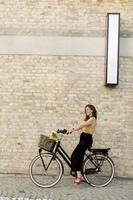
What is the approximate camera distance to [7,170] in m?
12.2

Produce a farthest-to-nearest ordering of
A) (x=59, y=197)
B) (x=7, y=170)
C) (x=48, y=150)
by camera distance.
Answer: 1. (x=7, y=170)
2. (x=48, y=150)
3. (x=59, y=197)

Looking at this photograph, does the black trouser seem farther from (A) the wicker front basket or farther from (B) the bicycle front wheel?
(A) the wicker front basket

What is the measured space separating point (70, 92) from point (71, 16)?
1.68m

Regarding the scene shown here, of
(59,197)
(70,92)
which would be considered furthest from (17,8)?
(59,197)

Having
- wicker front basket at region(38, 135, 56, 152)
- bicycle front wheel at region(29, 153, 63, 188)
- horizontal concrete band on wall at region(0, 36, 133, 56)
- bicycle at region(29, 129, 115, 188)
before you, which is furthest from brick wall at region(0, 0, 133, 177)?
wicker front basket at region(38, 135, 56, 152)

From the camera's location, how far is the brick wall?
1223cm

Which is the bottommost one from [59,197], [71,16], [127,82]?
[59,197]

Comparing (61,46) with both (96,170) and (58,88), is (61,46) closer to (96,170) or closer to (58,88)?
(58,88)

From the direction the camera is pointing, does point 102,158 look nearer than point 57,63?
Yes

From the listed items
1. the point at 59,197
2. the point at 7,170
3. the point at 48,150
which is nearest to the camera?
the point at 59,197

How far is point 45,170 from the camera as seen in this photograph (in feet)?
37.9

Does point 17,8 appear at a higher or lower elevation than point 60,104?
higher

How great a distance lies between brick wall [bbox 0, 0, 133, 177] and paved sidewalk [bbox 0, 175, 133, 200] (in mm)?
730

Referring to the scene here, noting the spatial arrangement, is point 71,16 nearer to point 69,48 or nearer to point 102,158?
point 69,48
